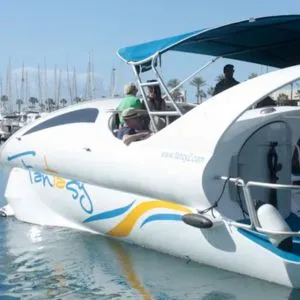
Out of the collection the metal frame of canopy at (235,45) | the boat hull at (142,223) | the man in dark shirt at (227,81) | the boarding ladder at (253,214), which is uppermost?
the metal frame of canopy at (235,45)

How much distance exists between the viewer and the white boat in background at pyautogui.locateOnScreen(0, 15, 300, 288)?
6344mm

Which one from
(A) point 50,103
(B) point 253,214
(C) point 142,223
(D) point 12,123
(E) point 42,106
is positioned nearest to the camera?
(B) point 253,214

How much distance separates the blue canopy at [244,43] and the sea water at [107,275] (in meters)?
2.43

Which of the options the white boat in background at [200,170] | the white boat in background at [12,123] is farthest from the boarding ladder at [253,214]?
the white boat in background at [12,123]

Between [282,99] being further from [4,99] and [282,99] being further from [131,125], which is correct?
[4,99]

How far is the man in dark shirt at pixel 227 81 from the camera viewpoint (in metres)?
8.96

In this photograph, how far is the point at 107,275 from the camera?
6801 millimetres

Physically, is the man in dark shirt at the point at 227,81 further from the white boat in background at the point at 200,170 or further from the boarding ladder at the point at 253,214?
the boarding ladder at the point at 253,214

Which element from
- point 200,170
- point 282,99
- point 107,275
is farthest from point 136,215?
point 282,99

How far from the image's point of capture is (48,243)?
8.34m

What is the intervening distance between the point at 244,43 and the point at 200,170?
3009 millimetres

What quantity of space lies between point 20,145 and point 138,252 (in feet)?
10.4

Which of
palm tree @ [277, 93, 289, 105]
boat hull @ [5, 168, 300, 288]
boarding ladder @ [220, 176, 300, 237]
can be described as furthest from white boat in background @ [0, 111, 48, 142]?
boarding ladder @ [220, 176, 300, 237]

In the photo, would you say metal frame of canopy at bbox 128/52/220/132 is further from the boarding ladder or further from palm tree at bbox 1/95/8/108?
palm tree at bbox 1/95/8/108
